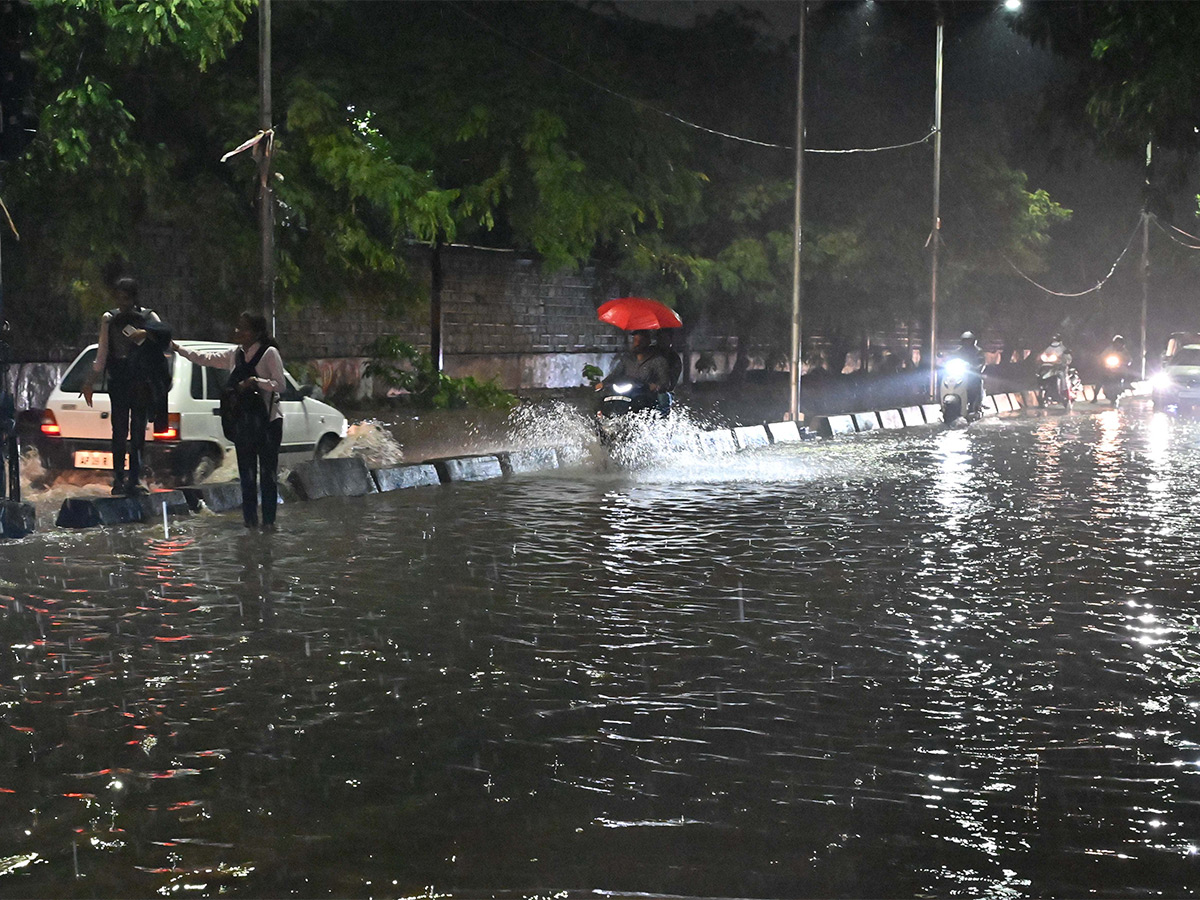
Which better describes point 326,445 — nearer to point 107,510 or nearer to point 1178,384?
point 107,510

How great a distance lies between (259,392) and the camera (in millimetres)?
12352

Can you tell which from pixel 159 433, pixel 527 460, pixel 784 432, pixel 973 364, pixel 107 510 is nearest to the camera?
pixel 107 510

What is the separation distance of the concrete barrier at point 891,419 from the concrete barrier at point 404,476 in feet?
45.1

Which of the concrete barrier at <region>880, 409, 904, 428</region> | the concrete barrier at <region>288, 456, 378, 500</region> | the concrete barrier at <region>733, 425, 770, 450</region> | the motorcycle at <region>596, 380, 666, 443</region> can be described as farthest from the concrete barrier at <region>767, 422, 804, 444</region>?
the concrete barrier at <region>288, 456, 378, 500</region>

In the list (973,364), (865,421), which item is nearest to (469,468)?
(865,421)

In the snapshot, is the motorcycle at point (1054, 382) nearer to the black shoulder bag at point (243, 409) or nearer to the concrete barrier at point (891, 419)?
the concrete barrier at point (891, 419)

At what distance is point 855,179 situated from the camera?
3869 centimetres

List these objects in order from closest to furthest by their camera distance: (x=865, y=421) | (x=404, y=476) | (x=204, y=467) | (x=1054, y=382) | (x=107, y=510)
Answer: (x=107, y=510)
(x=204, y=467)
(x=404, y=476)
(x=865, y=421)
(x=1054, y=382)

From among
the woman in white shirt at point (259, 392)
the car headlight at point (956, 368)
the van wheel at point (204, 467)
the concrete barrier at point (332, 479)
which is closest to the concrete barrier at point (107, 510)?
the woman in white shirt at point (259, 392)

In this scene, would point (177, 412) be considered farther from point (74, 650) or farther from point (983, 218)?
point (983, 218)

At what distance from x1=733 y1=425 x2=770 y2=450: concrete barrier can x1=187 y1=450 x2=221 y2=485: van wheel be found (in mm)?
9494

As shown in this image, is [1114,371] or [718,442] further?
[1114,371]

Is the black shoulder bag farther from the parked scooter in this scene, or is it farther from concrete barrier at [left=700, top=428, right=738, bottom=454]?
the parked scooter

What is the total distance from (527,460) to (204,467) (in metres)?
4.79
